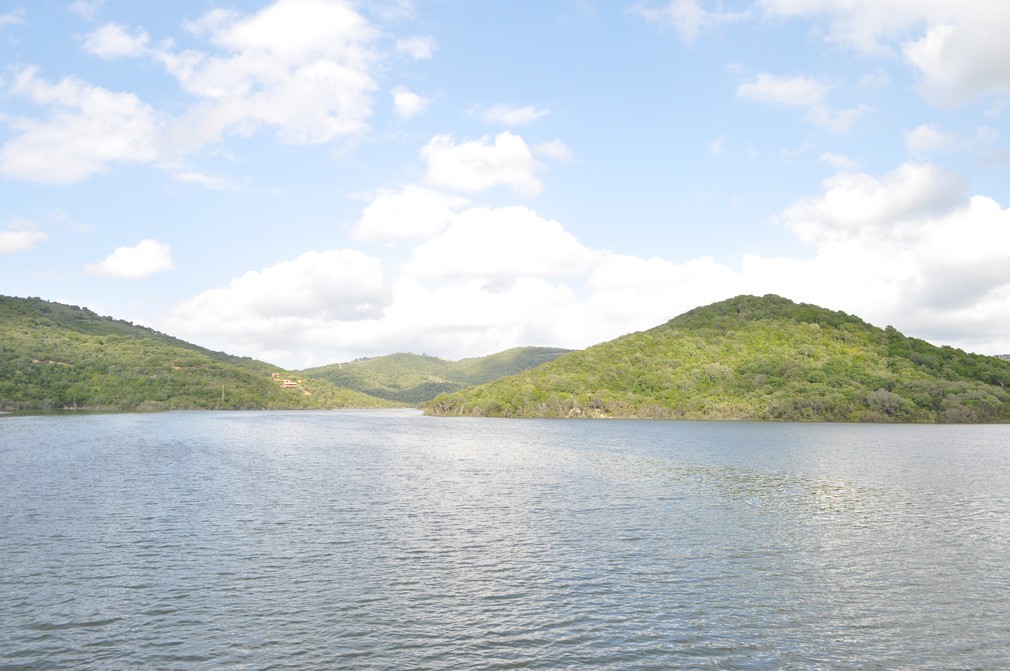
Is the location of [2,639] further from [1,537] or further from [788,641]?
[788,641]

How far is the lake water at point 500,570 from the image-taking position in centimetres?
2320

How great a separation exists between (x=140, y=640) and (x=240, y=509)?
87.7 ft

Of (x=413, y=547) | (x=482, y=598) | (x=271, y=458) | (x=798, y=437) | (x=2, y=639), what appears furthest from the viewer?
(x=798, y=437)

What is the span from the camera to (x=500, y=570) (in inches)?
1304

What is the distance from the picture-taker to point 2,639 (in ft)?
77.3

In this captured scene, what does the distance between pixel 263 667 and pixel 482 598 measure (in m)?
10.2

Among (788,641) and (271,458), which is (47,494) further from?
(788,641)

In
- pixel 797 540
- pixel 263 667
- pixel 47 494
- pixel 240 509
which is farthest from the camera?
pixel 47 494

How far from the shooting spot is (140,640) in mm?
→ 23688

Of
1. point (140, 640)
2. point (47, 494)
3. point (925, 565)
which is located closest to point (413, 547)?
point (140, 640)

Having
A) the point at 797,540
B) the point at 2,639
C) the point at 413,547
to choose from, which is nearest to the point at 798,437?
the point at 797,540

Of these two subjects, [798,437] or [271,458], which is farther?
[798,437]

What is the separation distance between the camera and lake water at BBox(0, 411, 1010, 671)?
23.2 metres

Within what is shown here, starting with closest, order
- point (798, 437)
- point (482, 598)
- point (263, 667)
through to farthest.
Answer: point (263, 667) < point (482, 598) < point (798, 437)
